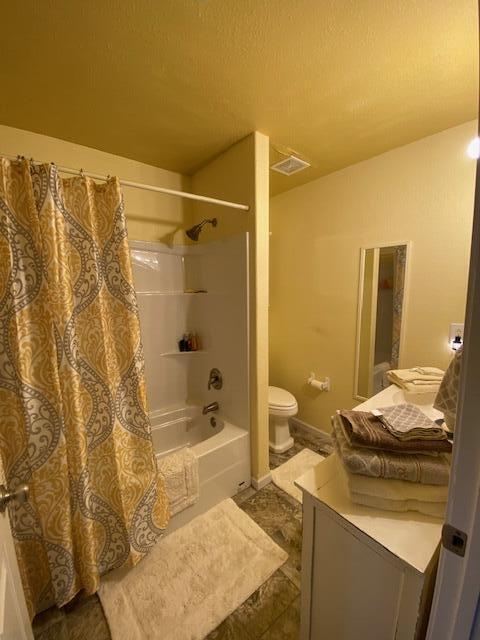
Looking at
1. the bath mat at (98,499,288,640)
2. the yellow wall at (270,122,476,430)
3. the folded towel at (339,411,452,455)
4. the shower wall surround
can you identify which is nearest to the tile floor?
the bath mat at (98,499,288,640)

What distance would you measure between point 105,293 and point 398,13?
154 cm

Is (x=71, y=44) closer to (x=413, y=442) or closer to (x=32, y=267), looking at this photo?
(x=32, y=267)

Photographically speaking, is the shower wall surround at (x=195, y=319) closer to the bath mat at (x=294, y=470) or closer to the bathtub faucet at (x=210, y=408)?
the bathtub faucet at (x=210, y=408)

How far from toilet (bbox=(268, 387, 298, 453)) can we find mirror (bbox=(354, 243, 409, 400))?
0.55 metres

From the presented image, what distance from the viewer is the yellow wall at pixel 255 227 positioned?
1.59 m

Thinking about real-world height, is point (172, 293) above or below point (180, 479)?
above

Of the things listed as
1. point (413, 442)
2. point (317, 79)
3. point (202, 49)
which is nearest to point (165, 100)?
point (202, 49)

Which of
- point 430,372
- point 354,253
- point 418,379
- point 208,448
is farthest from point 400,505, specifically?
point 354,253

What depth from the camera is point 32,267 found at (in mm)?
1020

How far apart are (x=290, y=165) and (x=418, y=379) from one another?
5.53ft

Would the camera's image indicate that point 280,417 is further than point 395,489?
Yes

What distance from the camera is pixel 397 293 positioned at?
179 cm

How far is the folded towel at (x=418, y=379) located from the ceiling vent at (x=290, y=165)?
1.58m

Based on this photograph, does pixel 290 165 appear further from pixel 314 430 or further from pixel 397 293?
pixel 314 430
